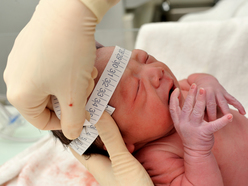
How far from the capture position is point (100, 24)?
1.03 metres

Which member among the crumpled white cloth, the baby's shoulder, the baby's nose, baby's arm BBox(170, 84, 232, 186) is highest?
the baby's nose

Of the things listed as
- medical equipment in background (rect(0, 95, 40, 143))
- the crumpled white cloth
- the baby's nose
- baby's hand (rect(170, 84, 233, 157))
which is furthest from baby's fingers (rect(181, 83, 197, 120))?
medical equipment in background (rect(0, 95, 40, 143))

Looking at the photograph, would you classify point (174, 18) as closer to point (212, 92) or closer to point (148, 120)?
point (212, 92)

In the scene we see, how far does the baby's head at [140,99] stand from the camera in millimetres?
699

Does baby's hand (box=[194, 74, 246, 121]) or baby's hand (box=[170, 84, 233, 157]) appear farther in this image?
baby's hand (box=[194, 74, 246, 121])

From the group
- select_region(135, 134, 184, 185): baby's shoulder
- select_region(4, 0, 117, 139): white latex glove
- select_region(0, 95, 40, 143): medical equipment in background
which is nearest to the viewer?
select_region(4, 0, 117, 139): white latex glove

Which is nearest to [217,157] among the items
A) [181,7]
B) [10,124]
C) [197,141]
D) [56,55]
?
[197,141]

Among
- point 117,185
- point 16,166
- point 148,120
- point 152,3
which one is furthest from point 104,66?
point 152,3

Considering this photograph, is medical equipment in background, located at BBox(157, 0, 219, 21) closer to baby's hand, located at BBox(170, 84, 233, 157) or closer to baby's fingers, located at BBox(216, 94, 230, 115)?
baby's fingers, located at BBox(216, 94, 230, 115)

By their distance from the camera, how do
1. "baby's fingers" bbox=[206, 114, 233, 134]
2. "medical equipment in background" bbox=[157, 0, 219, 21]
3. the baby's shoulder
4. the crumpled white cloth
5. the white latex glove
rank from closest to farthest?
the white latex glove → "baby's fingers" bbox=[206, 114, 233, 134] → the baby's shoulder → the crumpled white cloth → "medical equipment in background" bbox=[157, 0, 219, 21]

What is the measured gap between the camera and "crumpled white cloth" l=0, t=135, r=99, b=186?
0.97 m

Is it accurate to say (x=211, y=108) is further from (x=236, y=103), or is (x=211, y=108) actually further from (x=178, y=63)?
(x=178, y=63)

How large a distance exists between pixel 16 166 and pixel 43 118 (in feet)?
1.99

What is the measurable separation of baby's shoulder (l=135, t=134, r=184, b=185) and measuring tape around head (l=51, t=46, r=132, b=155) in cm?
22
